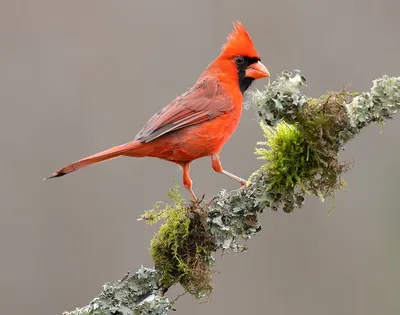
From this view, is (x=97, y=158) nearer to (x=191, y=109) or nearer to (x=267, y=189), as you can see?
(x=191, y=109)

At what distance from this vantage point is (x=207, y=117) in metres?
4.68

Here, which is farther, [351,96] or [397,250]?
[397,250]

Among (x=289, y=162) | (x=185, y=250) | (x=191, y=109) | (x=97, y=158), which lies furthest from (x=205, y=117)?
(x=185, y=250)

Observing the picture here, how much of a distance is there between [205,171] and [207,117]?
2870 mm

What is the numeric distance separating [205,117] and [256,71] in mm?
569

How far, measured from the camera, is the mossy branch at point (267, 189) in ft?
11.3

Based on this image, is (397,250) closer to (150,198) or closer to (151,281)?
(150,198)

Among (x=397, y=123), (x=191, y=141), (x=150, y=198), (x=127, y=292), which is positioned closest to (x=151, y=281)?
(x=127, y=292)

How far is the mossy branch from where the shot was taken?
3434 millimetres

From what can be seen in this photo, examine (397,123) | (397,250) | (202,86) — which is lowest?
(397,250)

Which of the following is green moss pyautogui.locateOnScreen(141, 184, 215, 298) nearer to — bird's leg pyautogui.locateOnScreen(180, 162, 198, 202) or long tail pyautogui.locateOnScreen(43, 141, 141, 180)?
long tail pyautogui.locateOnScreen(43, 141, 141, 180)

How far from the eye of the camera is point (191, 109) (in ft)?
15.3

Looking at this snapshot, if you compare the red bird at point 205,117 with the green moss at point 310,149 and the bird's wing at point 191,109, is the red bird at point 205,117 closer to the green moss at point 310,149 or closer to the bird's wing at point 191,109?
the bird's wing at point 191,109

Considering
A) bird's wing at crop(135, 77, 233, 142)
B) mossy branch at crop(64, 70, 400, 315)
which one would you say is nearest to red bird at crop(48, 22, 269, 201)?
bird's wing at crop(135, 77, 233, 142)
